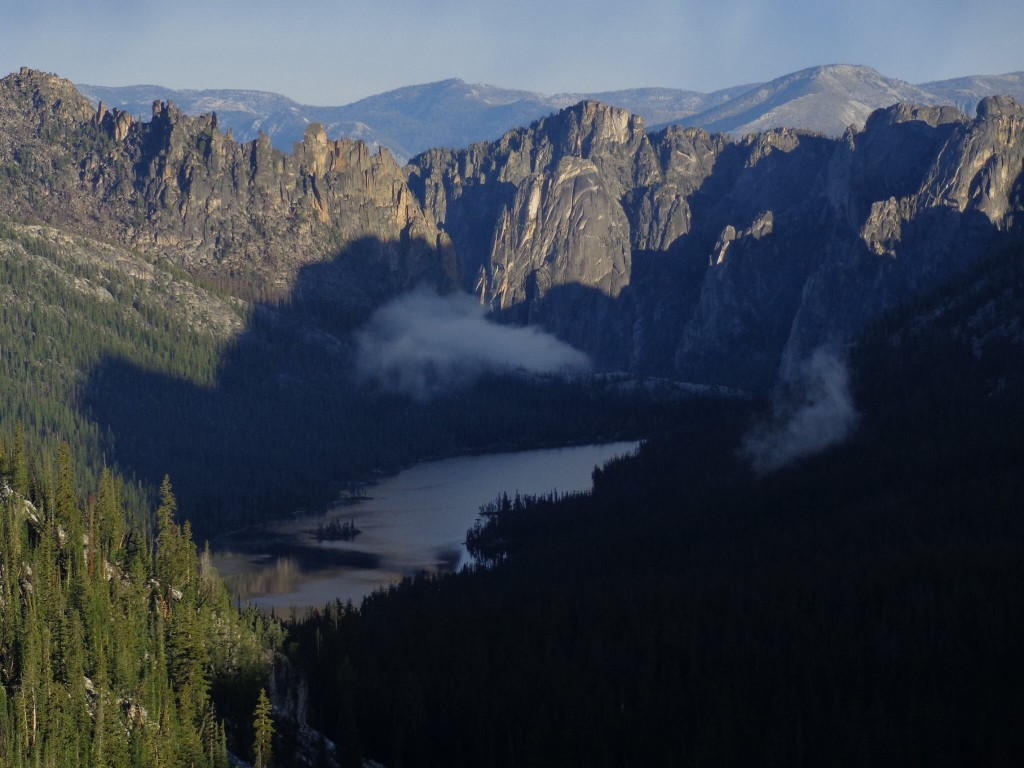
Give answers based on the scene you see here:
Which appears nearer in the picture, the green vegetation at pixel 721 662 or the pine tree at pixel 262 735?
the pine tree at pixel 262 735

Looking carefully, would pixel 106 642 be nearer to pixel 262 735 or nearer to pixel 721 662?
pixel 262 735

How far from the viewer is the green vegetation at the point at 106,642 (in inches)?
4018

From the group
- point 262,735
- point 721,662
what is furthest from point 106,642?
point 721,662

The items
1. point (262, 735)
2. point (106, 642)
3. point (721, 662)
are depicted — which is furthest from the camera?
point (721, 662)

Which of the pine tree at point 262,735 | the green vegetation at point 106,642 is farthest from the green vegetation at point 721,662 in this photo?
the green vegetation at point 106,642

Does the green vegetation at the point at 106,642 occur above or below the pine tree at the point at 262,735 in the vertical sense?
above

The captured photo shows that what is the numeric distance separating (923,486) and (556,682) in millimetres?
76735

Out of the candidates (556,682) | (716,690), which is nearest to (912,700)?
(716,690)

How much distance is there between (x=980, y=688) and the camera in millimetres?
128000

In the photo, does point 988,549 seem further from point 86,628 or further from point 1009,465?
point 86,628

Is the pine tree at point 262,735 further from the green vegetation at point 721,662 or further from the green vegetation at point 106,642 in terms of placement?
the green vegetation at point 721,662

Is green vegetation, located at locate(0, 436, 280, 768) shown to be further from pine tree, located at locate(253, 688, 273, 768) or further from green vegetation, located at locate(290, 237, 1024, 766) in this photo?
green vegetation, located at locate(290, 237, 1024, 766)

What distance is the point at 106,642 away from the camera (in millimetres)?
112500

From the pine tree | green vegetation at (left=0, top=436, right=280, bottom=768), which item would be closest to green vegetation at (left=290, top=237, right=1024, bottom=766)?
the pine tree
